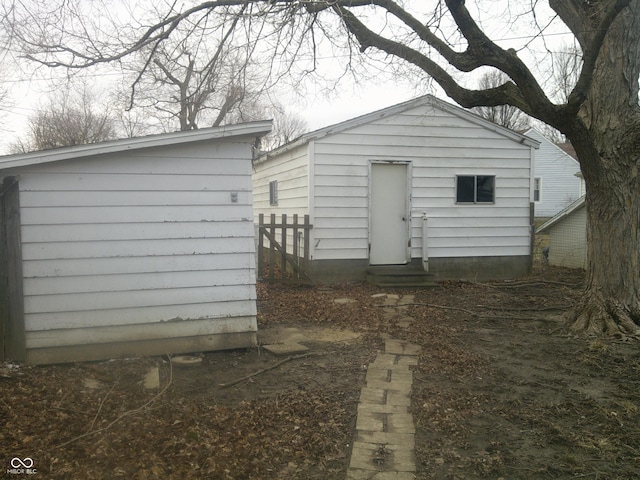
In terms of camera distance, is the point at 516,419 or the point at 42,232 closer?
the point at 516,419

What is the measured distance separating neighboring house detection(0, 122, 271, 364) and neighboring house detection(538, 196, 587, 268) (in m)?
10.8

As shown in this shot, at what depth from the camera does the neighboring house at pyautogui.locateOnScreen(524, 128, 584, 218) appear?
32094mm

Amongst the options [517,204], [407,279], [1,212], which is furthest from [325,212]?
[1,212]

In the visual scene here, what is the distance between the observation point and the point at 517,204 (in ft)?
41.2

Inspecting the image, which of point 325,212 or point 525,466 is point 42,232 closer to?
point 525,466

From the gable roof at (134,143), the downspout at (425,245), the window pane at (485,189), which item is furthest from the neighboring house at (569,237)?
the gable roof at (134,143)

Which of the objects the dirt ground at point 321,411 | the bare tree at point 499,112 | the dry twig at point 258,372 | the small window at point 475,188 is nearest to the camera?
the dirt ground at point 321,411

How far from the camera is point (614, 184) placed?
23.3ft

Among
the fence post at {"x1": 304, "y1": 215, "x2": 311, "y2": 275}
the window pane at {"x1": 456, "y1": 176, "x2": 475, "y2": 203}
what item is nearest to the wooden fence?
the fence post at {"x1": 304, "y1": 215, "x2": 311, "y2": 275}

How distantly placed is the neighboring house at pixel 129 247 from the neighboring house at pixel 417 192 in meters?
5.25

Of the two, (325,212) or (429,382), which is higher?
(325,212)

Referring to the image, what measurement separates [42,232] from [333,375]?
3.28 m

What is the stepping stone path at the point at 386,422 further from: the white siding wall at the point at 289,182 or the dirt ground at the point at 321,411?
the white siding wall at the point at 289,182

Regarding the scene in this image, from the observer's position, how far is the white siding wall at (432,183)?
452 inches
